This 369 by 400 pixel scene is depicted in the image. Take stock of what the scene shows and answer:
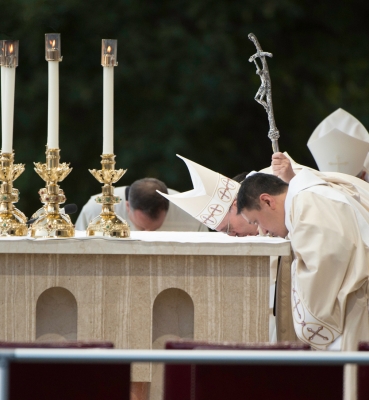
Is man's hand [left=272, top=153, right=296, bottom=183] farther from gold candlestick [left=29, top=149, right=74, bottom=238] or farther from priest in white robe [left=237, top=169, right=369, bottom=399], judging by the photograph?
gold candlestick [left=29, top=149, right=74, bottom=238]

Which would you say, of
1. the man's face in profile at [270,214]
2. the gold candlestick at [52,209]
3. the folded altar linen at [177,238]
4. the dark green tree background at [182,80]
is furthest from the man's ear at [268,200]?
the dark green tree background at [182,80]

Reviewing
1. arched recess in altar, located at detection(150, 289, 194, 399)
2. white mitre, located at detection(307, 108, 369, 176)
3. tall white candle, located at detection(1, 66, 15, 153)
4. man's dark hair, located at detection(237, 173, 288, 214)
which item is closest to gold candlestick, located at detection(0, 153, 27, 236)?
tall white candle, located at detection(1, 66, 15, 153)

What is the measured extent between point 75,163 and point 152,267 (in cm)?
584

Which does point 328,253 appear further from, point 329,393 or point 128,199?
point 128,199

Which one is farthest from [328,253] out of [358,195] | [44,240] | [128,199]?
[128,199]

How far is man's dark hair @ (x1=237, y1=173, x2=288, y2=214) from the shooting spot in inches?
137

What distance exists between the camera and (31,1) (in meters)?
8.33

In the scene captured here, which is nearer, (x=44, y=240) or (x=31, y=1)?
(x=44, y=240)

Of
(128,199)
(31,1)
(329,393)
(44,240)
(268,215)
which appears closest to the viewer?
(329,393)

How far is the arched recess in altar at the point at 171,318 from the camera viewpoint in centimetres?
305

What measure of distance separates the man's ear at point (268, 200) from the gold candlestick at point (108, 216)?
63 cm

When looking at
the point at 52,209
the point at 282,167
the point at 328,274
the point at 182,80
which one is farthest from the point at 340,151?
the point at 182,80

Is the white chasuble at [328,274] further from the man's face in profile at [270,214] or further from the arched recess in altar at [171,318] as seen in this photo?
the arched recess in altar at [171,318]

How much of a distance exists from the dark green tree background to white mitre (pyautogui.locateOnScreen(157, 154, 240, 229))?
4657mm
